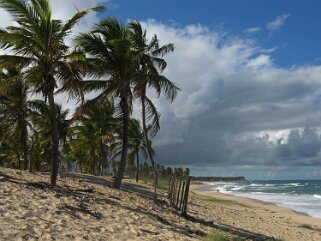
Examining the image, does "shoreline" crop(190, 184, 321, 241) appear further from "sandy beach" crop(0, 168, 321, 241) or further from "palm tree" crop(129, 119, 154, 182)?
"palm tree" crop(129, 119, 154, 182)

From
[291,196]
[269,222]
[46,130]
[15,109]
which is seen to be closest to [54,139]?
[269,222]

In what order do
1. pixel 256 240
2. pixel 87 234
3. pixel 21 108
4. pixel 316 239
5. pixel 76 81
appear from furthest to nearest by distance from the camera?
1. pixel 21 108
2. pixel 316 239
3. pixel 76 81
4. pixel 256 240
5. pixel 87 234

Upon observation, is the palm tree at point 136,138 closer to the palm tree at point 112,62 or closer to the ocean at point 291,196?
the ocean at point 291,196

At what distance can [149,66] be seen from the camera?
19781 mm

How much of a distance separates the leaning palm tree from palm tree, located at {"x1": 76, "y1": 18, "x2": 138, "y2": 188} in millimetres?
3477

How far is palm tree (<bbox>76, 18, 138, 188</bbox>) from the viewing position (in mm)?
18703

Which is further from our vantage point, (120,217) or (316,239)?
(316,239)

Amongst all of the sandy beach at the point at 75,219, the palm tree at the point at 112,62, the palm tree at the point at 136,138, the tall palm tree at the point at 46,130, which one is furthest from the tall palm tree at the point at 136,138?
the sandy beach at the point at 75,219

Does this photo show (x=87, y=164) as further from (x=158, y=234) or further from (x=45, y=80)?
(x=158, y=234)

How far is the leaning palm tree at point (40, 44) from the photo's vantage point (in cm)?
1430

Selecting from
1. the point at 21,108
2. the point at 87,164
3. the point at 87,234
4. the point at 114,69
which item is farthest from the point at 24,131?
the point at 87,164

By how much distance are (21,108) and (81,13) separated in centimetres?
1470

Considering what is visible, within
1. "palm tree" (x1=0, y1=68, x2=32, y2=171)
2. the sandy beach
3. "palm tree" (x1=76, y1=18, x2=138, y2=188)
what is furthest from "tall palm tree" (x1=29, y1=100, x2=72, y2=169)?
the sandy beach

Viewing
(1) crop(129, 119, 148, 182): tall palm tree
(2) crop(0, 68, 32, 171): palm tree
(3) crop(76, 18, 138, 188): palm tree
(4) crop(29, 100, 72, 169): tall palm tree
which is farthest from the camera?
(1) crop(129, 119, 148, 182): tall palm tree
